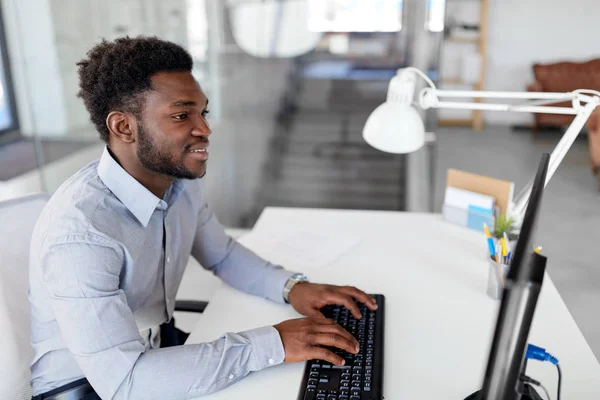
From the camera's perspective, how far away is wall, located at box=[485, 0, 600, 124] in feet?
20.6

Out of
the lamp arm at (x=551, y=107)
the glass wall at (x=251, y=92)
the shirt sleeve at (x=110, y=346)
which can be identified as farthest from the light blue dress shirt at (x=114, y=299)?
the glass wall at (x=251, y=92)

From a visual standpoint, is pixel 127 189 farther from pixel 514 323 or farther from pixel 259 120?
pixel 259 120

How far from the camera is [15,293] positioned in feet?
4.06

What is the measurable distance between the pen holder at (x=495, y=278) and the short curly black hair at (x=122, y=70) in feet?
2.73

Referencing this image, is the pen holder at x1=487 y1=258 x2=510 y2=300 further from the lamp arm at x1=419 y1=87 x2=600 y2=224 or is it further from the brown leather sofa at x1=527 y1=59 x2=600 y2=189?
the brown leather sofa at x1=527 y1=59 x2=600 y2=189

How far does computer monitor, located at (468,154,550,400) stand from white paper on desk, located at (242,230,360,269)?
912mm

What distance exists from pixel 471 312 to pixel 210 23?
2.62m

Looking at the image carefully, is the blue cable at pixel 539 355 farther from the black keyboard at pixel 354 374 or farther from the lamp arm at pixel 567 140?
the lamp arm at pixel 567 140

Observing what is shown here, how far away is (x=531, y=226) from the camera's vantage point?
2.48ft

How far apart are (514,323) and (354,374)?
18.4 inches

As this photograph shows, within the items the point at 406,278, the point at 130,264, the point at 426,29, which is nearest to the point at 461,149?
the point at 426,29

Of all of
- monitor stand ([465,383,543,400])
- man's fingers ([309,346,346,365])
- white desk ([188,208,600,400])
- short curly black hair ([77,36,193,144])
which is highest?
short curly black hair ([77,36,193,144])

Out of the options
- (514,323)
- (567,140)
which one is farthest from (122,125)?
(567,140)

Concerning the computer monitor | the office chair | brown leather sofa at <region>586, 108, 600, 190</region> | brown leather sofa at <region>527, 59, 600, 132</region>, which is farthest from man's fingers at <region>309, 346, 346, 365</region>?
brown leather sofa at <region>527, 59, 600, 132</region>
